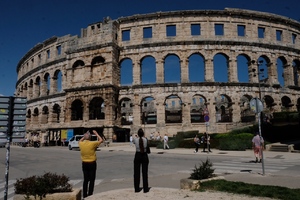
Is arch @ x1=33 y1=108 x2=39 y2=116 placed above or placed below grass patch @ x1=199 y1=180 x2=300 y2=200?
above

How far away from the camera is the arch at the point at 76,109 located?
125 feet

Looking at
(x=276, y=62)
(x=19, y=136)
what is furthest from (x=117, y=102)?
(x=19, y=136)

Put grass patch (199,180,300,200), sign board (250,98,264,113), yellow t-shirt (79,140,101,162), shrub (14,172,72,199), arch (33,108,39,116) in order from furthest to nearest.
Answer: arch (33,108,39,116) → sign board (250,98,264,113) → yellow t-shirt (79,140,101,162) → grass patch (199,180,300,200) → shrub (14,172,72,199)

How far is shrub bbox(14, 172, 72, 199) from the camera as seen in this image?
5.51m

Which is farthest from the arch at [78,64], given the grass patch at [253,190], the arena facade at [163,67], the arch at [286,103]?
the grass patch at [253,190]

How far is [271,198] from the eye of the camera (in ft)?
19.3

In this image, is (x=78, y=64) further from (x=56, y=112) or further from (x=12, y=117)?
(x=12, y=117)

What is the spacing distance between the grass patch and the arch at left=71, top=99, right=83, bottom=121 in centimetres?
3258

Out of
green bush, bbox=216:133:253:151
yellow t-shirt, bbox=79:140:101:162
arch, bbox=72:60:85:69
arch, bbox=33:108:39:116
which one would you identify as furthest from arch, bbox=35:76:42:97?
yellow t-shirt, bbox=79:140:101:162

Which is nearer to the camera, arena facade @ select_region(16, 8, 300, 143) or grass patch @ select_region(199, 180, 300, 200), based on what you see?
grass patch @ select_region(199, 180, 300, 200)

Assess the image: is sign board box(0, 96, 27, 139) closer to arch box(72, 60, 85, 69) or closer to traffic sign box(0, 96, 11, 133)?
traffic sign box(0, 96, 11, 133)

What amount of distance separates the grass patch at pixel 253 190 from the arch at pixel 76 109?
32584 millimetres

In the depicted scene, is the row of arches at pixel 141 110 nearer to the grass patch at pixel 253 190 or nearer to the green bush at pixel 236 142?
the green bush at pixel 236 142

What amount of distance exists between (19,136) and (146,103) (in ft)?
188
